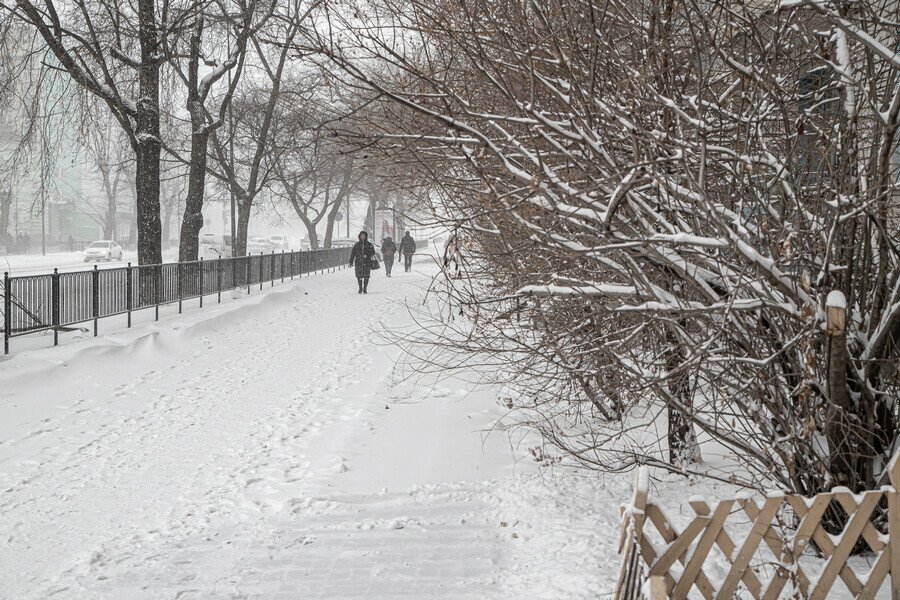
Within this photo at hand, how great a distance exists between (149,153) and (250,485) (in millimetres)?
13461

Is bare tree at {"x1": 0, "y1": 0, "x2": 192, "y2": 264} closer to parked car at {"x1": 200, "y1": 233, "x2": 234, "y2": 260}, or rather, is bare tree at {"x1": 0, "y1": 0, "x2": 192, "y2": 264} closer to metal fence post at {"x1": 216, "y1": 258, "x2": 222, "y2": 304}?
metal fence post at {"x1": 216, "y1": 258, "x2": 222, "y2": 304}

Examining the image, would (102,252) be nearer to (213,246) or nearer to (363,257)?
(213,246)

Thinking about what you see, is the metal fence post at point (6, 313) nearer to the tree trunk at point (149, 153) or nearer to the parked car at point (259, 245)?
the tree trunk at point (149, 153)

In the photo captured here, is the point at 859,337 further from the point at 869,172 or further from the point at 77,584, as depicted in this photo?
the point at 77,584

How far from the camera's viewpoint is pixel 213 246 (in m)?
57.5

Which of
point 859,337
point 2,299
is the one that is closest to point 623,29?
point 859,337

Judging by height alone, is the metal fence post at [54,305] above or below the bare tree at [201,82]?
below

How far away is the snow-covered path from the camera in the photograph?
4.89 m

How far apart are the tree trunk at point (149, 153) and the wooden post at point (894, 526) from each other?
16.2m

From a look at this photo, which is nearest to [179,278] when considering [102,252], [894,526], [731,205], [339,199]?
[731,205]

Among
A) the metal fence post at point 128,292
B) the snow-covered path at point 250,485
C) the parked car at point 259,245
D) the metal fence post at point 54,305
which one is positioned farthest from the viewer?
the parked car at point 259,245

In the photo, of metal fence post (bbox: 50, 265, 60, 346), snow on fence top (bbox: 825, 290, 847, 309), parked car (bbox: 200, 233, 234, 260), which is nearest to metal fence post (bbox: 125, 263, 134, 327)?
metal fence post (bbox: 50, 265, 60, 346)

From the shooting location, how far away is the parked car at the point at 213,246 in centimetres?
5491

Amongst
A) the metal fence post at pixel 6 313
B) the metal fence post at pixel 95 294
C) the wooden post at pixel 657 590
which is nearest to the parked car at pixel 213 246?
the metal fence post at pixel 95 294
